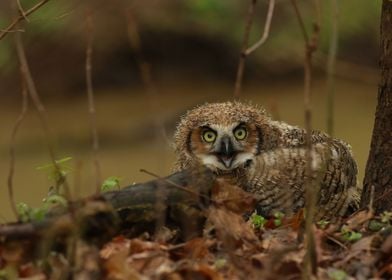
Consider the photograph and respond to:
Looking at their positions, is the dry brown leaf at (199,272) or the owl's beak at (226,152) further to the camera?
the owl's beak at (226,152)

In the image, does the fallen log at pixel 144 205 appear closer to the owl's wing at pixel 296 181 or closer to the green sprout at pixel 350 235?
the green sprout at pixel 350 235

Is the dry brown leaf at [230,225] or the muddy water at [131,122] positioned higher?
the dry brown leaf at [230,225]

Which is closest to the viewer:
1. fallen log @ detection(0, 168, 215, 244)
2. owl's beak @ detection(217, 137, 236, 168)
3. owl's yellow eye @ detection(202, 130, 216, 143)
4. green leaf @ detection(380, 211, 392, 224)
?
fallen log @ detection(0, 168, 215, 244)

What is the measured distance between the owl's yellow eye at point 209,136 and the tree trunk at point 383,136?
1410 millimetres

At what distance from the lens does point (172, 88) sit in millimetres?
17844

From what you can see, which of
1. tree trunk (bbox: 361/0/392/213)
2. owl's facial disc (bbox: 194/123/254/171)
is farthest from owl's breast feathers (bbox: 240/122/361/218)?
tree trunk (bbox: 361/0/392/213)

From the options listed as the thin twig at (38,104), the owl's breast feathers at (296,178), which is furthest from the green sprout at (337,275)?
the owl's breast feathers at (296,178)

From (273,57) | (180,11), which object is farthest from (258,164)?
(180,11)

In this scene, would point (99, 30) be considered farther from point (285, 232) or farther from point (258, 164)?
point (285, 232)

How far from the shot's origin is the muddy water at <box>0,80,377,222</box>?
1395 centimetres

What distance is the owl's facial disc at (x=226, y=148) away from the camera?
6.70 meters

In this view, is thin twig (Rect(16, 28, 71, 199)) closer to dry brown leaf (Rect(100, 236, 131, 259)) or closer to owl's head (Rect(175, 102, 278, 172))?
dry brown leaf (Rect(100, 236, 131, 259))

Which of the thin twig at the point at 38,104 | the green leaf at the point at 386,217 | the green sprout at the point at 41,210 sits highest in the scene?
the thin twig at the point at 38,104

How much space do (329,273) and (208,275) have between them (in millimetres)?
490
